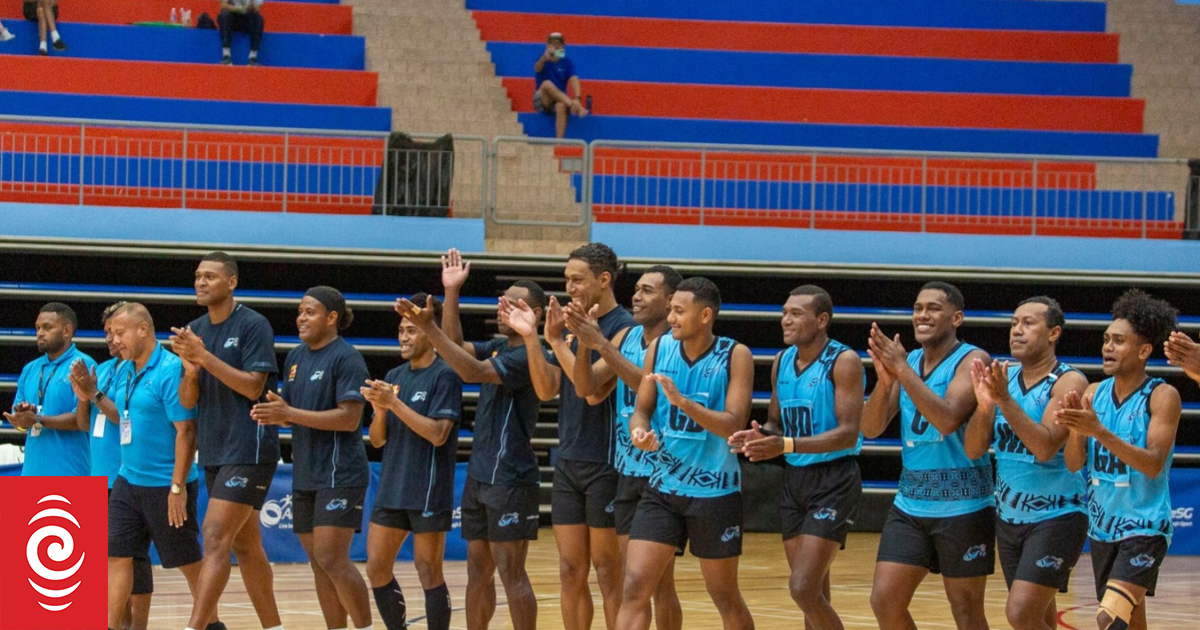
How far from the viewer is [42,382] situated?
9.11 metres

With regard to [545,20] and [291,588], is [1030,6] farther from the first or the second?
[291,588]

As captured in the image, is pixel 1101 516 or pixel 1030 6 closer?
pixel 1101 516

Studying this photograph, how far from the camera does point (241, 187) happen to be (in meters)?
15.5

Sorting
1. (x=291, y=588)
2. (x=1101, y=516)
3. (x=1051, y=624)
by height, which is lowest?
(x=291, y=588)

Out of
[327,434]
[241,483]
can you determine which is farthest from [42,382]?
[327,434]

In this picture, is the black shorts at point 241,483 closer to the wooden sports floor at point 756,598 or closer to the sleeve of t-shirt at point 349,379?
the sleeve of t-shirt at point 349,379

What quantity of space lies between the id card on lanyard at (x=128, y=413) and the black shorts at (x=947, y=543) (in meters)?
3.80

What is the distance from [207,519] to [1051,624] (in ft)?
13.2

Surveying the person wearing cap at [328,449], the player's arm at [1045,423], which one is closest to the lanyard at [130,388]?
the person wearing cap at [328,449]

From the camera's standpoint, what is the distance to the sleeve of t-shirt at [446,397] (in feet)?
25.6

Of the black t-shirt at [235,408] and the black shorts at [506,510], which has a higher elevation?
the black t-shirt at [235,408]

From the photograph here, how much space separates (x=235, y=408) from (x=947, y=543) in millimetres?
3626

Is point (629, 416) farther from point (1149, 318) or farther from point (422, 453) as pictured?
point (1149, 318)

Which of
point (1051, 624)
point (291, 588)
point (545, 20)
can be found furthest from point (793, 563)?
point (545, 20)
